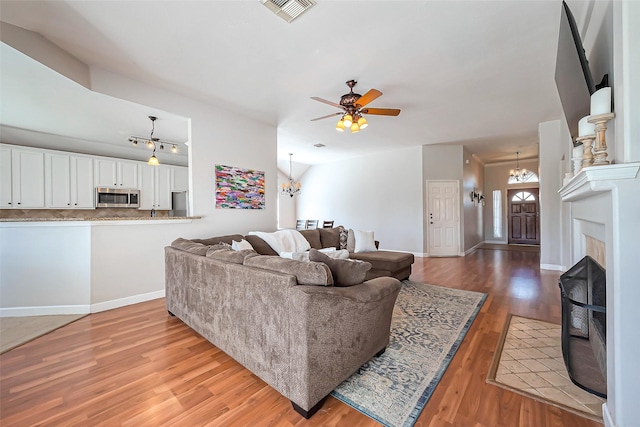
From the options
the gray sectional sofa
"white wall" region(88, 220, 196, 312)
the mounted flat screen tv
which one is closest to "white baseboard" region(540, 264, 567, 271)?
the mounted flat screen tv

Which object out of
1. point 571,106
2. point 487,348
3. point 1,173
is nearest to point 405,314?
point 487,348

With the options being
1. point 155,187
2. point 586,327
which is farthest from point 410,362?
point 155,187

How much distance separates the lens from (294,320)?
146cm

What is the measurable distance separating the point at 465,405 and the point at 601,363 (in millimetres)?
1018

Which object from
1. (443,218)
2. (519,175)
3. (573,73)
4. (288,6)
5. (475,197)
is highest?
(288,6)

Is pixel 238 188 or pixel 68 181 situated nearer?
pixel 238 188

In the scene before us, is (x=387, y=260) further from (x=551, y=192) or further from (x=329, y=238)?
→ (x=551, y=192)

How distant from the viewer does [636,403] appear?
1182mm

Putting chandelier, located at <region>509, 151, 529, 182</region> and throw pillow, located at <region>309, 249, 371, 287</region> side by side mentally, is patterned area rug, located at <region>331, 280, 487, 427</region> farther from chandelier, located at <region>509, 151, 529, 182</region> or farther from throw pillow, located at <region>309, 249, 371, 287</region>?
chandelier, located at <region>509, 151, 529, 182</region>

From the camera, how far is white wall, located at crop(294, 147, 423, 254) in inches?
266

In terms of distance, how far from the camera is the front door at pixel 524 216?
8445mm

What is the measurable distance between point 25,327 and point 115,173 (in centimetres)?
367

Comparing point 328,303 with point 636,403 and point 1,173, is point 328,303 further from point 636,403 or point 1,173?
point 1,173

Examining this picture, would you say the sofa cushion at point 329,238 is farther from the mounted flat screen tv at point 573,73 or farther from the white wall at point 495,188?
the white wall at point 495,188
